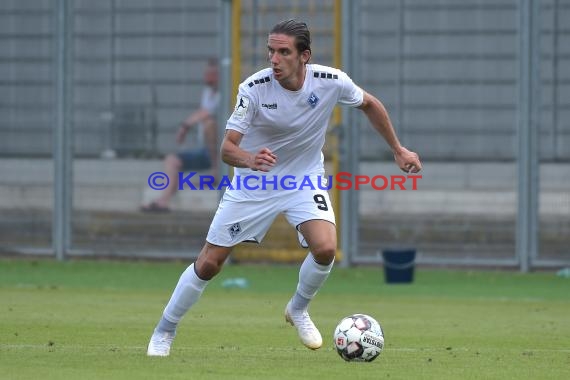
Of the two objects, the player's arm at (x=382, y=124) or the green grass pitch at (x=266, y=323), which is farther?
the player's arm at (x=382, y=124)


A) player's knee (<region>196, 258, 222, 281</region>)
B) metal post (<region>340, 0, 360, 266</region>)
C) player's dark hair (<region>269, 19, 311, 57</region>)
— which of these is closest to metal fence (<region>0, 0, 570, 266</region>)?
metal post (<region>340, 0, 360, 266</region>)

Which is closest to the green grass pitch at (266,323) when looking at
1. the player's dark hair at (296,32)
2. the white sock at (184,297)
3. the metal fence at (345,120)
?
the white sock at (184,297)

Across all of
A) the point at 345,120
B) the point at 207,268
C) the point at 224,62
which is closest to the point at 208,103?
the point at 224,62

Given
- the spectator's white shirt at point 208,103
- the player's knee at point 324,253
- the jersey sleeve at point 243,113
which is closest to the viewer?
the jersey sleeve at point 243,113

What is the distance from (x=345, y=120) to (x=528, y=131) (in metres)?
2.32

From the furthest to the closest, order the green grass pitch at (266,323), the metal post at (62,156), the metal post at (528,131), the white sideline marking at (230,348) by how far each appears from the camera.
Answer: the metal post at (62,156) → the metal post at (528,131) → the white sideline marking at (230,348) → the green grass pitch at (266,323)

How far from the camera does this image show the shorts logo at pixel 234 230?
8977mm

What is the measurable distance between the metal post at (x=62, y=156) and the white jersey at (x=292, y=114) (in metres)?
9.58

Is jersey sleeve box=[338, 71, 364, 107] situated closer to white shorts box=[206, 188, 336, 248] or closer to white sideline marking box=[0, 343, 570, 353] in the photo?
white shorts box=[206, 188, 336, 248]

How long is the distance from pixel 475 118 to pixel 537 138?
2.83 feet

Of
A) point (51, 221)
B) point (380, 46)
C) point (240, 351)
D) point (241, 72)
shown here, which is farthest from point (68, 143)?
point (240, 351)

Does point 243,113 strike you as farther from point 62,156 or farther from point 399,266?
point 62,156

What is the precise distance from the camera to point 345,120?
17656 mm

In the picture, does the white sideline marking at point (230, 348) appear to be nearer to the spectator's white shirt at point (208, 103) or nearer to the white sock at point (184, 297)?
the white sock at point (184, 297)
